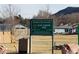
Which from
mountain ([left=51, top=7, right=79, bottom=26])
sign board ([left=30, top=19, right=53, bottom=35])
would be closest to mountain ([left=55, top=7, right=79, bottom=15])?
mountain ([left=51, top=7, right=79, bottom=26])

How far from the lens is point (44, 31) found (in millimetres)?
1524

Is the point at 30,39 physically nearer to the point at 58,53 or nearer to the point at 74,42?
the point at 58,53

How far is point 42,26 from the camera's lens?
1520 mm

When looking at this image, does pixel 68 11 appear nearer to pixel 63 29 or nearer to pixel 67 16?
pixel 67 16

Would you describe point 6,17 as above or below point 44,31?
above

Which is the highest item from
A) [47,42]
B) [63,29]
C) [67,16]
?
[67,16]

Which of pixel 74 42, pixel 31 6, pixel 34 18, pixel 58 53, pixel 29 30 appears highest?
pixel 31 6

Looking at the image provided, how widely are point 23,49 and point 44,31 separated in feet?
0.82

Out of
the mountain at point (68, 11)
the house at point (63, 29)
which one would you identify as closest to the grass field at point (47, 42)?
the house at point (63, 29)

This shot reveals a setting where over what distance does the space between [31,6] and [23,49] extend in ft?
1.29

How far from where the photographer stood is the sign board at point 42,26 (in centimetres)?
152

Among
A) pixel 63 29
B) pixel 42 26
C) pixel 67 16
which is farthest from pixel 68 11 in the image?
pixel 42 26

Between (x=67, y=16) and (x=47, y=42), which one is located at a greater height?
(x=67, y=16)
